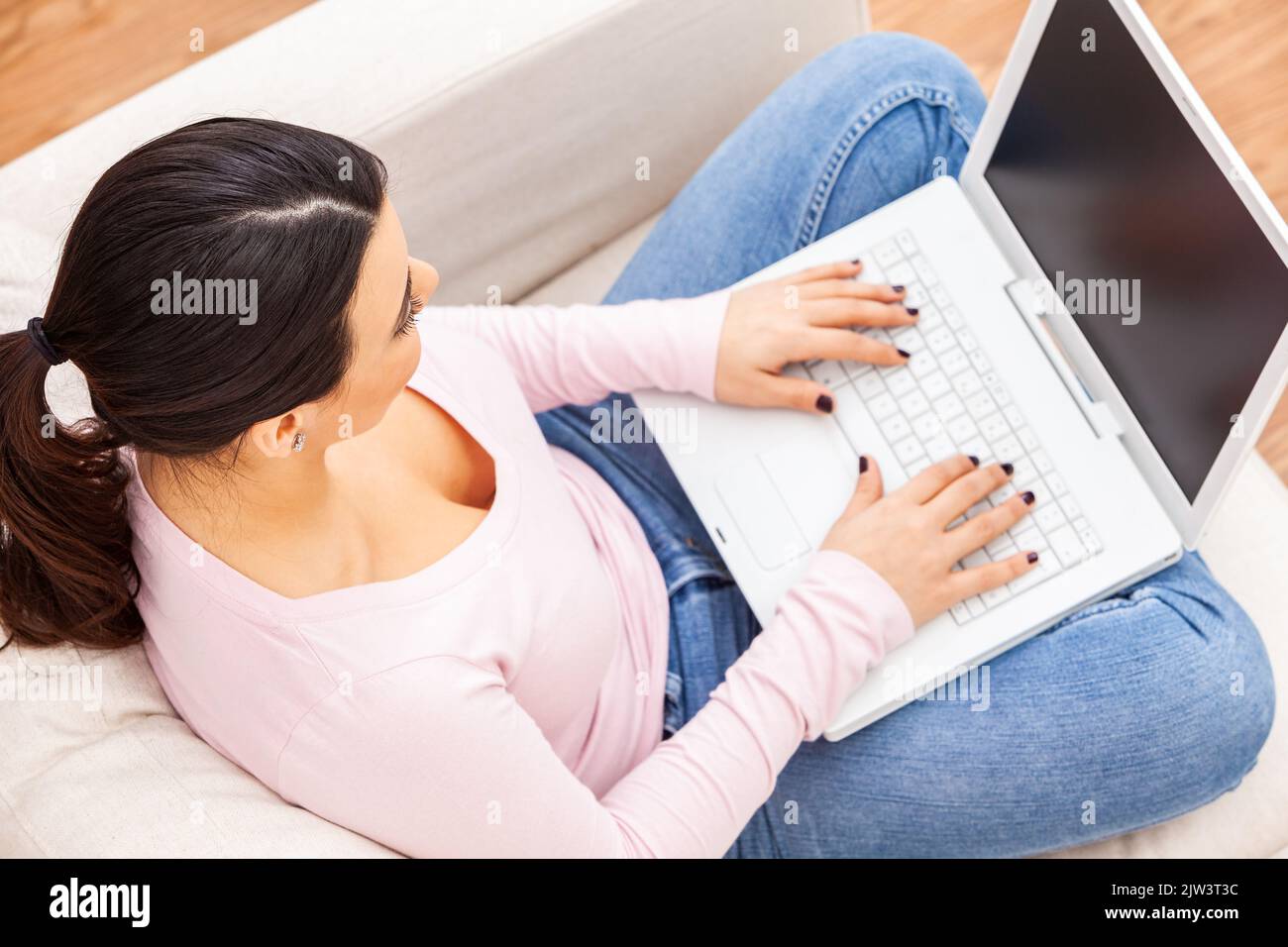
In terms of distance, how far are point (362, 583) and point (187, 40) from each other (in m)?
1.43

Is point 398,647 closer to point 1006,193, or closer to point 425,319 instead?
point 425,319

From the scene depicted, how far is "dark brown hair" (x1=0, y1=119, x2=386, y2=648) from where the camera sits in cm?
62

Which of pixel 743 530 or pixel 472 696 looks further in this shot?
pixel 743 530

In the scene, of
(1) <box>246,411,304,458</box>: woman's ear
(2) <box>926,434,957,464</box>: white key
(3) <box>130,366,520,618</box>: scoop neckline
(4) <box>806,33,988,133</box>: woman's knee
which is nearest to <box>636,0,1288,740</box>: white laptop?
(2) <box>926,434,957,464</box>: white key

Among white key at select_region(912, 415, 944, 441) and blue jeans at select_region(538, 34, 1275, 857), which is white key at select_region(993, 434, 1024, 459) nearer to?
white key at select_region(912, 415, 944, 441)

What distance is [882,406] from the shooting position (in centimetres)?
105

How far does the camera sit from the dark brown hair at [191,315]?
0.62 meters

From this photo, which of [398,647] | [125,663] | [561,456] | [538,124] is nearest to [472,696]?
[398,647]

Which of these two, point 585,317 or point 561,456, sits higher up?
point 585,317

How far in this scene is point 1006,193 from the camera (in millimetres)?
1037

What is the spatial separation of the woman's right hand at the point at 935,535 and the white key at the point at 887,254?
8.1 inches

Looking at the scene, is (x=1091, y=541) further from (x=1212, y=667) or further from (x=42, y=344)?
(x=42, y=344)

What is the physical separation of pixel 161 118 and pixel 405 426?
16.0 inches

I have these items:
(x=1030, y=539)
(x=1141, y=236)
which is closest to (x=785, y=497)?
(x=1030, y=539)
